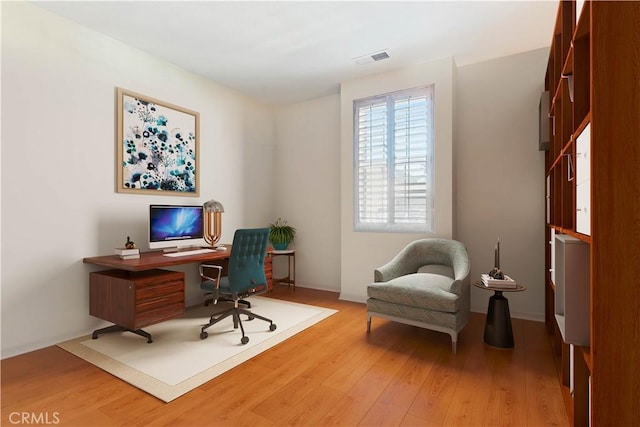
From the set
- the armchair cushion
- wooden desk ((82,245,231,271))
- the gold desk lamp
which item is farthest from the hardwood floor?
the gold desk lamp

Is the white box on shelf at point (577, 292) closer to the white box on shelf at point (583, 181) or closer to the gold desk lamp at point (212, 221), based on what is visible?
the white box on shelf at point (583, 181)

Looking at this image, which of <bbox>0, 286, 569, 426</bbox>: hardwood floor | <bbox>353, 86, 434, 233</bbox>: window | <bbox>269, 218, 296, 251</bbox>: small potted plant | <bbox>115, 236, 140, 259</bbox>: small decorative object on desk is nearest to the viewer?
<bbox>0, 286, 569, 426</bbox>: hardwood floor

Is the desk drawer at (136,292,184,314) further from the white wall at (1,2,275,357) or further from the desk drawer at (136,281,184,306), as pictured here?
the white wall at (1,2,275,357)

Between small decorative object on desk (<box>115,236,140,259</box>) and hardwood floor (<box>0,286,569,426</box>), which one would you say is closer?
hardwood floor (<box>0,286,569,426</box>)

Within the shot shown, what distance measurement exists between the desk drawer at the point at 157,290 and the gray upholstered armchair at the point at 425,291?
1793mm

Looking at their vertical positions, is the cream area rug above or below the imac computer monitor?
below

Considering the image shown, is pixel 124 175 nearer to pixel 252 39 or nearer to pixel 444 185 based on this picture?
pixel 252 39

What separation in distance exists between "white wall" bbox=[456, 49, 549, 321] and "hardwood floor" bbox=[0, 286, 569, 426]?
0.95 m

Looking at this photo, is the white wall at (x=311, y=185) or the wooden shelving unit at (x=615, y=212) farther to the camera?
the white wall at (x=311, y=185)

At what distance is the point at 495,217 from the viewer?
370 centimetres

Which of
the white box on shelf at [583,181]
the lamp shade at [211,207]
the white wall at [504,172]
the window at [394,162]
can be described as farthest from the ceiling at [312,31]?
the white box on shelf at [583,181]

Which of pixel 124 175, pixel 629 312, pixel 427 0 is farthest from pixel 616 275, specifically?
pixel 124 175

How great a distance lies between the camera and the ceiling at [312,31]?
2740mm

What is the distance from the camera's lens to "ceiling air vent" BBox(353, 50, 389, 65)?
11.7 ft
